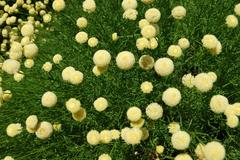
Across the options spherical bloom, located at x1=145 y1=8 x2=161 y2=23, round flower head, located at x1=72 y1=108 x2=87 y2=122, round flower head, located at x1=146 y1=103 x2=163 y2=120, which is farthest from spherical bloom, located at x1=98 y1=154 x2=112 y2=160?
spherical bloom, located at x1=145 y1=8 x2=161 y2=23

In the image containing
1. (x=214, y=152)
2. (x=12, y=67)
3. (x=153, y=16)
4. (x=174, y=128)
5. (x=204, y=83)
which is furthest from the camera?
(x=12, y=67)

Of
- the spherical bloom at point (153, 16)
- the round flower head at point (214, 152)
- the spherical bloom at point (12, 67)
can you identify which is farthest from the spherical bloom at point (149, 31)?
the spherical bloom at point (12, 67)

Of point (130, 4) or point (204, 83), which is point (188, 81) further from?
point (130, 4)

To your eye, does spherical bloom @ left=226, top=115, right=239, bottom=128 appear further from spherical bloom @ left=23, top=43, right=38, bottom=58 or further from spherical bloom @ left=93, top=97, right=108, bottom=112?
spherical bloom @ left=23, top=43, right=38, bottom=58

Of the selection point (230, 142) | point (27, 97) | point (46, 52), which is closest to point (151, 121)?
point (230, 142)

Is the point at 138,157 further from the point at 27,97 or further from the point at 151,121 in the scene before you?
the point at 27,97

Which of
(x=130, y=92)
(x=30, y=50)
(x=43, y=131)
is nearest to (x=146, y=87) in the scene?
(x=130, y=92)

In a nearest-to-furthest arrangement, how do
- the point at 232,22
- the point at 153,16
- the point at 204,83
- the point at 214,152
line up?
the point at 214,152 → the point at 204,83 → the point at 153,16 → the point at 232,22
